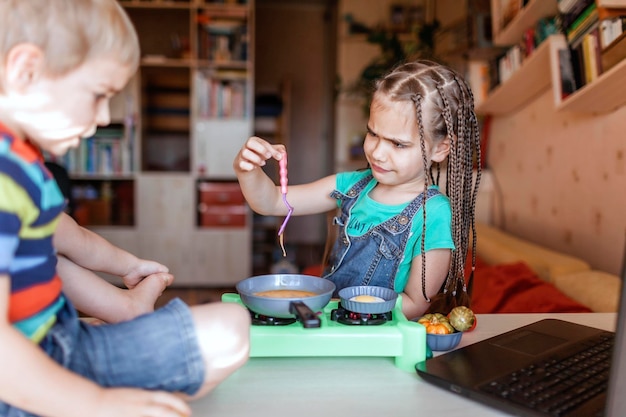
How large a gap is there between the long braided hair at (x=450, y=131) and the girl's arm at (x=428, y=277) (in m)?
0.01

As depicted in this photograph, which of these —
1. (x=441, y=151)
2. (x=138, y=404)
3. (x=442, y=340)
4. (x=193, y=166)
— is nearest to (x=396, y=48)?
(x=193, y=166)

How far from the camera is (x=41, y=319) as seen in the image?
585 millimetres

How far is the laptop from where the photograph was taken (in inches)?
24.9

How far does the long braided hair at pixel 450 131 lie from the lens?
113cm

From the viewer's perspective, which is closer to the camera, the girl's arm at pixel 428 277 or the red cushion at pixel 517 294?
the girl's arm at pixel 428 277

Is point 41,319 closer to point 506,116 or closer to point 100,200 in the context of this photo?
point 506,116

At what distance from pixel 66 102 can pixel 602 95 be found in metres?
1.72

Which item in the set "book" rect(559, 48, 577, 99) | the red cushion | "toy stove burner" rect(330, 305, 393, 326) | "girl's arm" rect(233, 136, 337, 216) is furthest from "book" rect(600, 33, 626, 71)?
"toy stove burner" rect(330, 305, 393, 326)

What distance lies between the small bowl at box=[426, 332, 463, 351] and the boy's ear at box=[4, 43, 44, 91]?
656mm

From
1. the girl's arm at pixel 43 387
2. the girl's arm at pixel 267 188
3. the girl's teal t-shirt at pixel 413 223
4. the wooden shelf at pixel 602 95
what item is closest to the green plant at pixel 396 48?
the wooden shelf at pixel 602 95

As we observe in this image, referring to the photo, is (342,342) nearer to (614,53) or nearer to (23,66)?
(23,66)

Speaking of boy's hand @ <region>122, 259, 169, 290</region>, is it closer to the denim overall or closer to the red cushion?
the denim overall

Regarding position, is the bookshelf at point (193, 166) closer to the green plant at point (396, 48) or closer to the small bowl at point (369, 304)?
the green plant at point (396, 48)

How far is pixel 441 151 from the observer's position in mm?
1229
